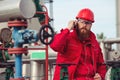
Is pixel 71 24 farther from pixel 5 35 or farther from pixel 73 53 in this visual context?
pixel 5 35

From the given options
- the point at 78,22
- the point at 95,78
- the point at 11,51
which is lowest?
the point at 95,78

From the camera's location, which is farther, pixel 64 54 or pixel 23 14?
pixel 64 54

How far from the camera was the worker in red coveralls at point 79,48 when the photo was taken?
13.4 ft

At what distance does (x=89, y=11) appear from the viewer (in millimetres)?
4203

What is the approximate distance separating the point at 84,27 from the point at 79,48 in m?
0.25

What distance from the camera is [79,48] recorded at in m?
4.20

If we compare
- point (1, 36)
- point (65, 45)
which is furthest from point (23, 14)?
point (1, 36)

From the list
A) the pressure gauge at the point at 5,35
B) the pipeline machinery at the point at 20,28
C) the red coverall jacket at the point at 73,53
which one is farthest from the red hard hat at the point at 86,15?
the pressure gauge at the point at 5,35

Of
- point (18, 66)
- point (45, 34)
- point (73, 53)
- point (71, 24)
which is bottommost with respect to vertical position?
point (18, 66)

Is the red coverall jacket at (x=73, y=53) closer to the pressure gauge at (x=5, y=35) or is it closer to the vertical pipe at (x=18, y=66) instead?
the vertical pipe at (x=18, y=66)

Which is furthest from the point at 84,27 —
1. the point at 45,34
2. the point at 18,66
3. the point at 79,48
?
the point at 18,66

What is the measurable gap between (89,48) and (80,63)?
21cm

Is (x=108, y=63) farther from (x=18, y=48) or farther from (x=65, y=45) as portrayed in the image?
(x=18, y=48)

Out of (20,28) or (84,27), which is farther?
(84,27)
